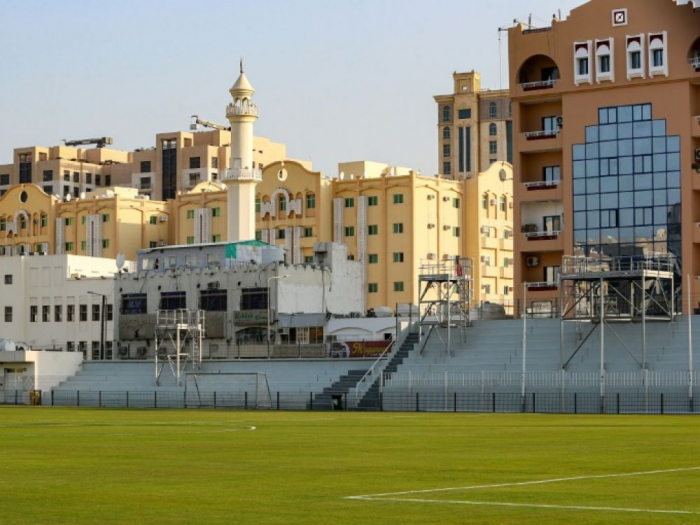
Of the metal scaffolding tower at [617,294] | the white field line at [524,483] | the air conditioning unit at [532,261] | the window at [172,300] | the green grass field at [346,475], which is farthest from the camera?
the window at [172,300]

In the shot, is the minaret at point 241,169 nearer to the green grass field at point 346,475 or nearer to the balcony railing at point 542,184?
the balcony railing at point 542,184

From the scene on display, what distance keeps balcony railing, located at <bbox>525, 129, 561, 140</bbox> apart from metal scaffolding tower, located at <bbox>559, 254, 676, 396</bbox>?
32.5 feet

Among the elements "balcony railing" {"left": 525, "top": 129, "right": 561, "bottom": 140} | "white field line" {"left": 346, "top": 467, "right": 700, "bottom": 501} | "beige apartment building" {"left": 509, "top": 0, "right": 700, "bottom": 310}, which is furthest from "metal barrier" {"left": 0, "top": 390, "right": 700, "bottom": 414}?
"white field line" {"left": 346, "top": 467, "right": 700, "bottom": 501}

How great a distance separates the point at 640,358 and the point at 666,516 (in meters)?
55.7

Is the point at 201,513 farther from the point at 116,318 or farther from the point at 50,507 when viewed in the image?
the point at 116,318

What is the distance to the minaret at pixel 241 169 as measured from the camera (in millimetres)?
132000

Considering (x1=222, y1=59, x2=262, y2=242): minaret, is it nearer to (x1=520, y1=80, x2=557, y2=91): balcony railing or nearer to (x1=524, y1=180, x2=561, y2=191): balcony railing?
(x1=524, y1=180, x2=561, y2=191): balcony railing

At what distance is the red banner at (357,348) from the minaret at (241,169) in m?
36.8

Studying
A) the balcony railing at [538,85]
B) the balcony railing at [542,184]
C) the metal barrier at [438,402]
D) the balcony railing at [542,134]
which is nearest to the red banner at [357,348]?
the balcony railing at [542,184]

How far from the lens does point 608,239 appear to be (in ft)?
282

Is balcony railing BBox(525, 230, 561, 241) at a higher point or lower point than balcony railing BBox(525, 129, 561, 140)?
lower

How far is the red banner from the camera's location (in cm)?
9425

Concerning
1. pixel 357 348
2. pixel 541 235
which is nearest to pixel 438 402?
pixel 541 235

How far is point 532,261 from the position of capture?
92.2m
